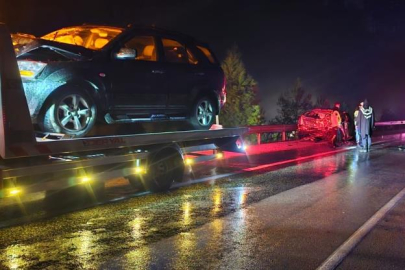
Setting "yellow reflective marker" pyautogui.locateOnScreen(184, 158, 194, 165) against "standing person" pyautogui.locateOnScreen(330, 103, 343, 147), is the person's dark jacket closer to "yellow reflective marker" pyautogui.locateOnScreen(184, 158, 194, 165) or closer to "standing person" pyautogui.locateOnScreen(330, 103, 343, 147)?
"standing person" pyautogui.locateOnScreen(330, 103, 343, 147)

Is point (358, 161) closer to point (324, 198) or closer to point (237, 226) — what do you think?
point (324, 198)

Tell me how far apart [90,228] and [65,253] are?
96 centimetres

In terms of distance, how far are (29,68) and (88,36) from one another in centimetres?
179

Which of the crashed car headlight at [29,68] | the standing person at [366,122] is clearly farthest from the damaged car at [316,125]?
the crashed car headlight at [29,68]

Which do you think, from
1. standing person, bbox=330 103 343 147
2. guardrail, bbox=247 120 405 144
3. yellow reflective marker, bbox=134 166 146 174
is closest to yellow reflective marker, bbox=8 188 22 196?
yellow reflective marker, bbox=134 166 146 174

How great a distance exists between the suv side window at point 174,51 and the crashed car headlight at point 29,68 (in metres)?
2.61

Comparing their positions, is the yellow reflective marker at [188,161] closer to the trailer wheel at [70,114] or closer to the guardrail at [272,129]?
the trailer wheel at [70,114]

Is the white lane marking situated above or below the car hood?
below

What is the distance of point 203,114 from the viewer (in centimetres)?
888

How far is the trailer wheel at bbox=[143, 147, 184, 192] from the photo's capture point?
25.5 ft

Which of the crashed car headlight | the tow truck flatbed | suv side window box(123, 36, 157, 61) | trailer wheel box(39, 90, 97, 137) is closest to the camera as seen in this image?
the tow truck flatbed

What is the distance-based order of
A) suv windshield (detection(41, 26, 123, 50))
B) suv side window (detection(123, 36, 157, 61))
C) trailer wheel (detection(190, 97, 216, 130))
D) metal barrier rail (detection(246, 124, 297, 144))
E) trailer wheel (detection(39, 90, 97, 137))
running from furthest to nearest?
metal barrier rail (detection(246, 124, 297, 144)), trailer wheel (detection(190, 97, 216, 130)), suv side window (detection(123, 36, 157, 61)), suv windshield (detection(41, 26, 123, 50)), trailer wheel (detection(39, 90, 97, 137))

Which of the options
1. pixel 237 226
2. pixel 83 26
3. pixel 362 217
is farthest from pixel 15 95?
pixel 362 217

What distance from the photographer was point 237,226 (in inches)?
230
